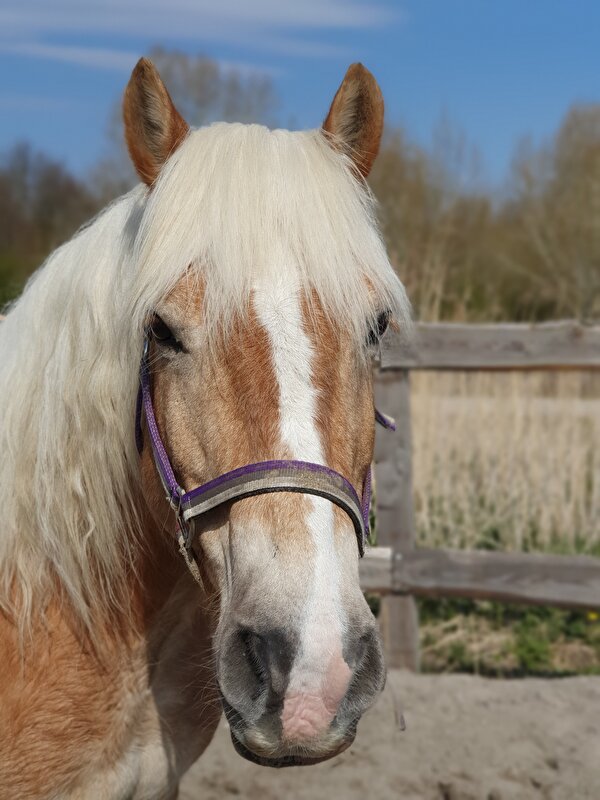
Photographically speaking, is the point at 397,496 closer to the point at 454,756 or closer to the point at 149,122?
the point at 454,756

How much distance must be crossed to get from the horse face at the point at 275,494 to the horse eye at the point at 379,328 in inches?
2.2

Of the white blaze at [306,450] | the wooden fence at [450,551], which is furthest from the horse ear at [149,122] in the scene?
the wooden fence at [450,551]

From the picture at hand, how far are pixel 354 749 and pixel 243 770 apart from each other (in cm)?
54

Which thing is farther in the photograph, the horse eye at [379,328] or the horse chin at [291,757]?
the horse eye at [379,328]

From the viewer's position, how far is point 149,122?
1.94 meters

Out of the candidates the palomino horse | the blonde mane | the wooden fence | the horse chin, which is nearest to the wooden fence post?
the wooden fence

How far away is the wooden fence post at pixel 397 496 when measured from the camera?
4754 millimetres

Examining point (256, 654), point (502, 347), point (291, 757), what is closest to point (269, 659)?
point (256, 654)

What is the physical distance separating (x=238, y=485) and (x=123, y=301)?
23.6 inches

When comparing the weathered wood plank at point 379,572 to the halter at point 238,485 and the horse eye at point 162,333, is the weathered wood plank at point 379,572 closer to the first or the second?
the halter at point 238,485

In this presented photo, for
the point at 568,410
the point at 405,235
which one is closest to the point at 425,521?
the point at 568,410

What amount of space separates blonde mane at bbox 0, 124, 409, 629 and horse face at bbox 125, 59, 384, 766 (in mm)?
55

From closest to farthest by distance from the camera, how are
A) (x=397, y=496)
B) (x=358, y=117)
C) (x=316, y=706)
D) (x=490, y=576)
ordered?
(x=316, y=706), (x=358, y=117), (x=490, y=576), (x=397, y=496)

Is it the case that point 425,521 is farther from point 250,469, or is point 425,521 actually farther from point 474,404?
point 250,469
